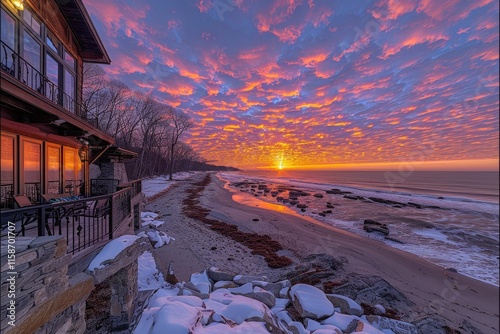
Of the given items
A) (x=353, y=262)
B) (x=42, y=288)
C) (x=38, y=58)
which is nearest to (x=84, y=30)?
(x=38, y=58)

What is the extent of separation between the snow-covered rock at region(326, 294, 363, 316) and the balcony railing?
9762 mm

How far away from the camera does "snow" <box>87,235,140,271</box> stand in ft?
13.9

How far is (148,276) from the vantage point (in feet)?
22.1

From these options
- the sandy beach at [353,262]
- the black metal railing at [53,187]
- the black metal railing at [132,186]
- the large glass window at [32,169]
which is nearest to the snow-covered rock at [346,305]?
the sandy beach at [353,262]

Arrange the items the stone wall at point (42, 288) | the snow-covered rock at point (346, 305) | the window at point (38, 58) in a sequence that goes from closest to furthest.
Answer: the stone wall at point (42, 288)
the snow-covered rock at point (346, 305)
the window at point (38, 58)

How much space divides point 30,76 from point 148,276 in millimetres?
7754

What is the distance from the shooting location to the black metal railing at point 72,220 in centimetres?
353

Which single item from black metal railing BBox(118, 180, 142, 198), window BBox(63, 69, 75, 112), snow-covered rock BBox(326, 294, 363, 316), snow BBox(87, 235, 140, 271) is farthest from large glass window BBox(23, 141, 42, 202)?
snow-covered rock BBox(326, 294, 363, 316)

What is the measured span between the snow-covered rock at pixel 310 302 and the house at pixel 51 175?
173 inches

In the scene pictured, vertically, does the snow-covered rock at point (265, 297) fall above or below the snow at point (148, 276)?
above

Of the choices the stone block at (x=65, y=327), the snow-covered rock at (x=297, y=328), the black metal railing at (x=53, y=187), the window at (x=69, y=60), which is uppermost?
the window at (x=69, y=60)

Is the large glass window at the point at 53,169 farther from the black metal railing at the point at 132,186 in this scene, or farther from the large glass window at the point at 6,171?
the black metal railing at the point at 132,186

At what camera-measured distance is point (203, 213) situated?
17.4 meters

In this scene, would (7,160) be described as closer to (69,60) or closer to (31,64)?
(31,64)
